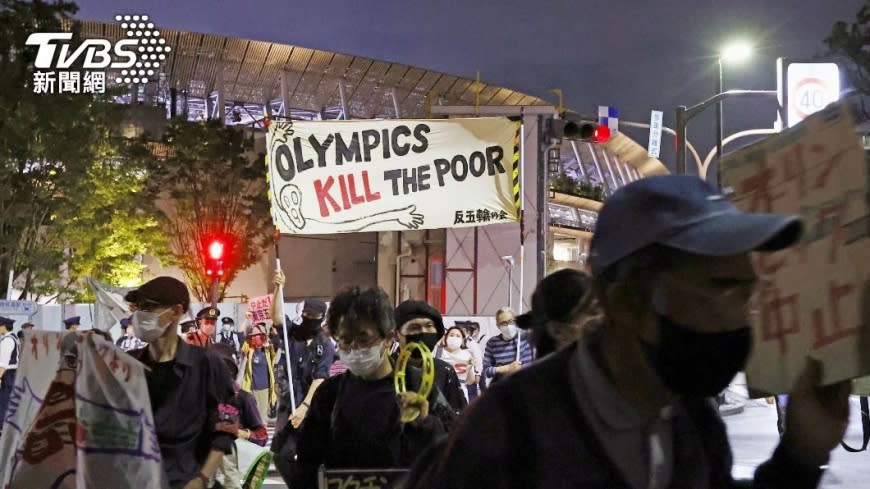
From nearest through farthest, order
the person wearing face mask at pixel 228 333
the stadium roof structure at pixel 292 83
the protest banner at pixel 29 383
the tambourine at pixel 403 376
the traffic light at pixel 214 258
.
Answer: the tambourine at pixel 403 376
the protest banner at pixel 29 383
the person wearing face mask at pixel 228 333
the traffic light at pixel 214 258
the stadium roof structure at pixel 292 83

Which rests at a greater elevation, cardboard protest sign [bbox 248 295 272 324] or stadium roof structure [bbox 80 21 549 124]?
stadium roof structure [bbox 80 21 549 124]

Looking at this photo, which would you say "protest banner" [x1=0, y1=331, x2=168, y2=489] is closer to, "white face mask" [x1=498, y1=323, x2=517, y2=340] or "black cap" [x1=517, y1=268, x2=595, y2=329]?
"black cap" [x1=517, y1=268, x2=595, y2=329]

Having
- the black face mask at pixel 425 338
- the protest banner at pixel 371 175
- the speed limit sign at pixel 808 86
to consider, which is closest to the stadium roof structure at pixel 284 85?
the speed limit sign at pixel 808 86

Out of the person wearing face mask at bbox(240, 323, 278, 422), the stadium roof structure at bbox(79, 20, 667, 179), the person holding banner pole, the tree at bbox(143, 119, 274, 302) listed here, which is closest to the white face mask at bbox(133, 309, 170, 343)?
the person holding banner pole

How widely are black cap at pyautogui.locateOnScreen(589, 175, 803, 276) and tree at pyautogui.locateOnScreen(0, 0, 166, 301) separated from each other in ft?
91.9

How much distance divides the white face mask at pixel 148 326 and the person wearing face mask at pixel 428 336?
1264mm

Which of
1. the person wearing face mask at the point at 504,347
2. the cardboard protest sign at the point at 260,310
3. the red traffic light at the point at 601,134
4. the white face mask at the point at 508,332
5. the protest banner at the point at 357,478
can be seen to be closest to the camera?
the protest banner at the point at 357,478

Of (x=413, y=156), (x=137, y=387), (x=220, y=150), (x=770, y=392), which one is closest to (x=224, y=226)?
(x=220, y=150)

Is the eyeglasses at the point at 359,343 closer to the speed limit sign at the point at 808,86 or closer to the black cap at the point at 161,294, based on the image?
the black cap at the point at 161,294

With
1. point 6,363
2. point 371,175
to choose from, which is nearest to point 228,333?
point 6,363

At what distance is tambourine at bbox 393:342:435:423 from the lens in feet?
12.9

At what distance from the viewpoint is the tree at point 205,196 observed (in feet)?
125

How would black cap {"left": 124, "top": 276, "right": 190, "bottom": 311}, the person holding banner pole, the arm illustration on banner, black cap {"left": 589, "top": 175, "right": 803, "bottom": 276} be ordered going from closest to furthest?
1. black cap {"left": 589, "top": 175, "right": 803, "bottom": 276}
2. black cap {"left": 124, "top": 276, "right": 190, "bottom": 311}
3. the arm illustration on banner
4. the person holding banner pole

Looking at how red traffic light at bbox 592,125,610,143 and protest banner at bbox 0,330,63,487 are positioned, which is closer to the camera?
protest banner at bbox 0,330,63,487
